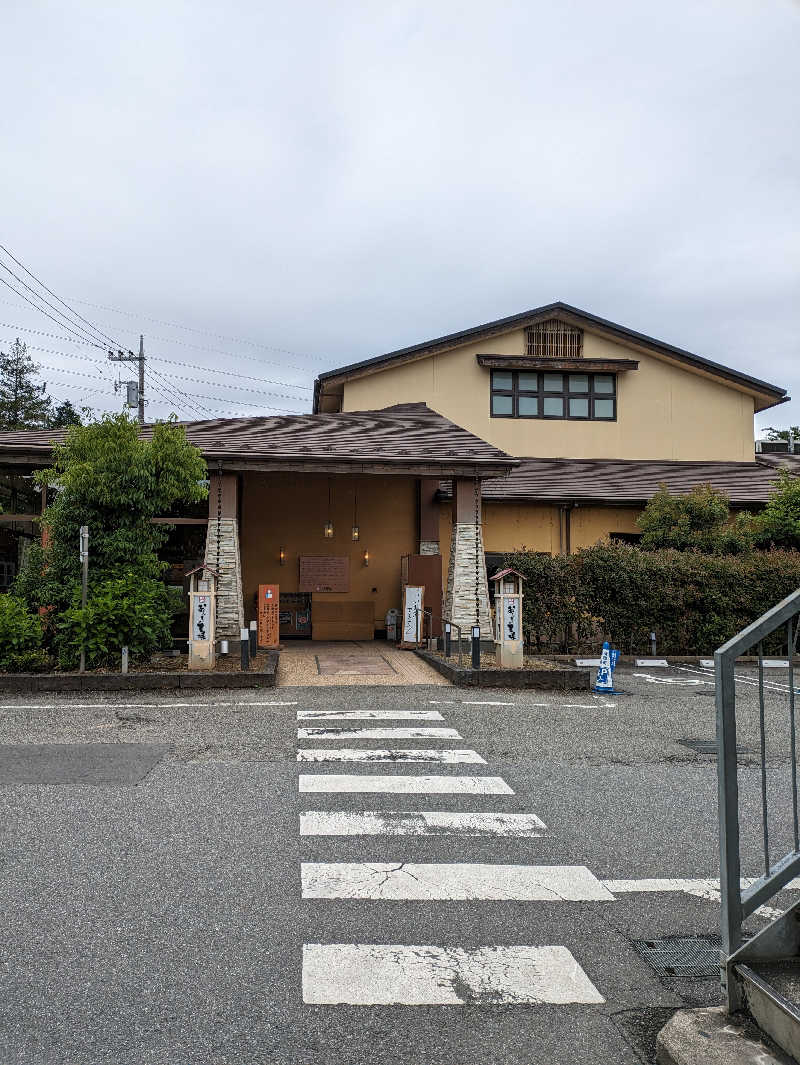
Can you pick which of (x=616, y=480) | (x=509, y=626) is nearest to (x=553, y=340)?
(x=616, y=480)

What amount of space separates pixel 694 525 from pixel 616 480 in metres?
3.03

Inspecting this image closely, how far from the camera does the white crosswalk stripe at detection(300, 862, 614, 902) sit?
4637mm

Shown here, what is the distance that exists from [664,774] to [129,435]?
1052 cm

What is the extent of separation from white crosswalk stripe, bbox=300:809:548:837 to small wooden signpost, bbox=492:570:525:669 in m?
7.75

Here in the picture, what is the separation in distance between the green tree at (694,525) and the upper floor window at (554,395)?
5128 mm

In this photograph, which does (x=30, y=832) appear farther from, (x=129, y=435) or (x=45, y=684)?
(x=129, y=435)

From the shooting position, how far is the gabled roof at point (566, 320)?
2439 cm

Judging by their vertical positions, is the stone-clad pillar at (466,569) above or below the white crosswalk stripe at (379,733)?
above

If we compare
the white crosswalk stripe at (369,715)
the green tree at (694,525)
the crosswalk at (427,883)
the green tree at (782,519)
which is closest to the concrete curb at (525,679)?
the white crosswalk stripe at (369,715)

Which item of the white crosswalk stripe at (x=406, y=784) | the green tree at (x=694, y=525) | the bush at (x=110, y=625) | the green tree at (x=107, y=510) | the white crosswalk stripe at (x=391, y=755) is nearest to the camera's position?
the white crosswalk stripe at (x=406, y=784)

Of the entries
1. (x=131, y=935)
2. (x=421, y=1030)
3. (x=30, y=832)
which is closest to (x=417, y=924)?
(x=421, y=1030)

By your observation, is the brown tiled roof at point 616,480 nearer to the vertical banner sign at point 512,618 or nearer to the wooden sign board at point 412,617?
the wooden sign board at point 412,617

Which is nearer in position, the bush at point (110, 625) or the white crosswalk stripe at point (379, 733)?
the white crosswalk stripe at point (379, 733)

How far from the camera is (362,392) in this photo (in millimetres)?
25000
